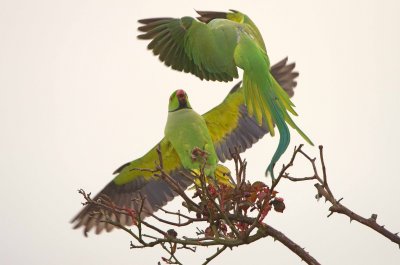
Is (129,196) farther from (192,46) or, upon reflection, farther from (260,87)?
(260,87)

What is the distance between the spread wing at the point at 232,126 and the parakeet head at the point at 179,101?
105cm

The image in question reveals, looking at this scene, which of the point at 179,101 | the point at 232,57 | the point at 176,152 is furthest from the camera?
the point at 176,152

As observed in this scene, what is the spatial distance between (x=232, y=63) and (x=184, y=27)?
2.46ft

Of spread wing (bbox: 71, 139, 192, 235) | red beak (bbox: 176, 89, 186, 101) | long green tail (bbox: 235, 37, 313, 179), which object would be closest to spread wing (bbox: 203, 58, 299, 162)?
spread wing (bbox: 71, 139, 192, 235)

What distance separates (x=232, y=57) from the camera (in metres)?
3.73

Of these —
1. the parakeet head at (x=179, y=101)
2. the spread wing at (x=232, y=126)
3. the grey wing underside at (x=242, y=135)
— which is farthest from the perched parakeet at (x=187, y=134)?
the grey wing underside at (x=242, y=135)

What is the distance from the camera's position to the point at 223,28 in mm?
3725

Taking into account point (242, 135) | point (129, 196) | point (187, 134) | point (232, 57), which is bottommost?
point (232, 57)

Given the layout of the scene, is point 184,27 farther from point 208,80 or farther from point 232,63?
point 232,63

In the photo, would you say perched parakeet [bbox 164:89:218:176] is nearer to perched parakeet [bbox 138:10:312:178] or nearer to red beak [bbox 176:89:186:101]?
A: red beak [bbox 176:89:186:101]

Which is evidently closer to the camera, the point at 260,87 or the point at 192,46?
the point at 260,87

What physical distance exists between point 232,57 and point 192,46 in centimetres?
65

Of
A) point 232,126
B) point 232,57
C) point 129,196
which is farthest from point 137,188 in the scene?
point 232,57

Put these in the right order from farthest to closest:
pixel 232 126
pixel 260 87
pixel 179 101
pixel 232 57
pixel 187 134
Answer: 1. pixel 232 126
2. pixel 179 101
3. pixel 187 134
4. pixel 232 57
5. pixel 260 87
